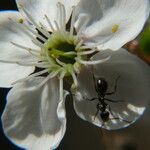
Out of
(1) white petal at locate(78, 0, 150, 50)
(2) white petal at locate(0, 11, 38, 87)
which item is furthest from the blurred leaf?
(2) white petal at locate(0, 11, 38, 87)

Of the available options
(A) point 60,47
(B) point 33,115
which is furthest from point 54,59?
(B) point 33,115

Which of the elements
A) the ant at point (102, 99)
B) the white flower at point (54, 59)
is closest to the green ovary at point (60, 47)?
the white flower at point (54, 59)

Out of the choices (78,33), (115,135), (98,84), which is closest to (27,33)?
(78,33)

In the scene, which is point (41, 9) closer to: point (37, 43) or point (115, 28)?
point (37, 43)

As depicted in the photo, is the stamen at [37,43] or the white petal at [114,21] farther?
the stamen at [37,43]

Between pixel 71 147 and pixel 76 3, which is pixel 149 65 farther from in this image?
pixel 71 147

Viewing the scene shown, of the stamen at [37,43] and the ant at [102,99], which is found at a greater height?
the stamen at [37,43]

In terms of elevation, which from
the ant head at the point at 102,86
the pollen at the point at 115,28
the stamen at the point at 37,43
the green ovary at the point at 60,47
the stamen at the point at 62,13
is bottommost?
the ant head at the point at 102,86

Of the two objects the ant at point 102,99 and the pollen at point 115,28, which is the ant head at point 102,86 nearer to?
the ant at point 102,99
